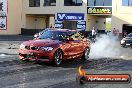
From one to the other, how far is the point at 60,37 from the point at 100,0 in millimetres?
37509

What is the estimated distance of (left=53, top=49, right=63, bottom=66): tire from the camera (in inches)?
533

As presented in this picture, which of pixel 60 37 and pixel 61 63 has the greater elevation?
pixel 60 37

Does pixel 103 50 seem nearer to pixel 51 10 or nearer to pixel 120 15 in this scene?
pixel 120 15

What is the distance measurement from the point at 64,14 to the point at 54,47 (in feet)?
132

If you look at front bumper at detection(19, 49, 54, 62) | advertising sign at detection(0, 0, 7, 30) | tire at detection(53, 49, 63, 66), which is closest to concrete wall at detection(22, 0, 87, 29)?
advertising sign at detection(0, 0, 7, 30)

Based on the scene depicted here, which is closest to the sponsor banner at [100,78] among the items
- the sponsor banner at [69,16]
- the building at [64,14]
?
the building at [64,14]

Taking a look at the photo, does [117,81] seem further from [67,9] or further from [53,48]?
[67,9]

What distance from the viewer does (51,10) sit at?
54625mm

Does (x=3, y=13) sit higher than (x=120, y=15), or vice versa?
(x=3, y=13)

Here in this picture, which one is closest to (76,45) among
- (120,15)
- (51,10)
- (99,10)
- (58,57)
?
(58,57)

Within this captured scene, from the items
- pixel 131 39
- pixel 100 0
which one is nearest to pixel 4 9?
pixel 100 0

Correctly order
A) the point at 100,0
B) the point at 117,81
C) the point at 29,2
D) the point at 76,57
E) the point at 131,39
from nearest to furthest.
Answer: the point at 117,81
the point at 76,57
the point at 131,39
the point at 100,0
the point at 29,2

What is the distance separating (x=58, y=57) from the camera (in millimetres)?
13789

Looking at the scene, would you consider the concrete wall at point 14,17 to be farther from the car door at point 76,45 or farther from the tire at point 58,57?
the tire at point 58,57
